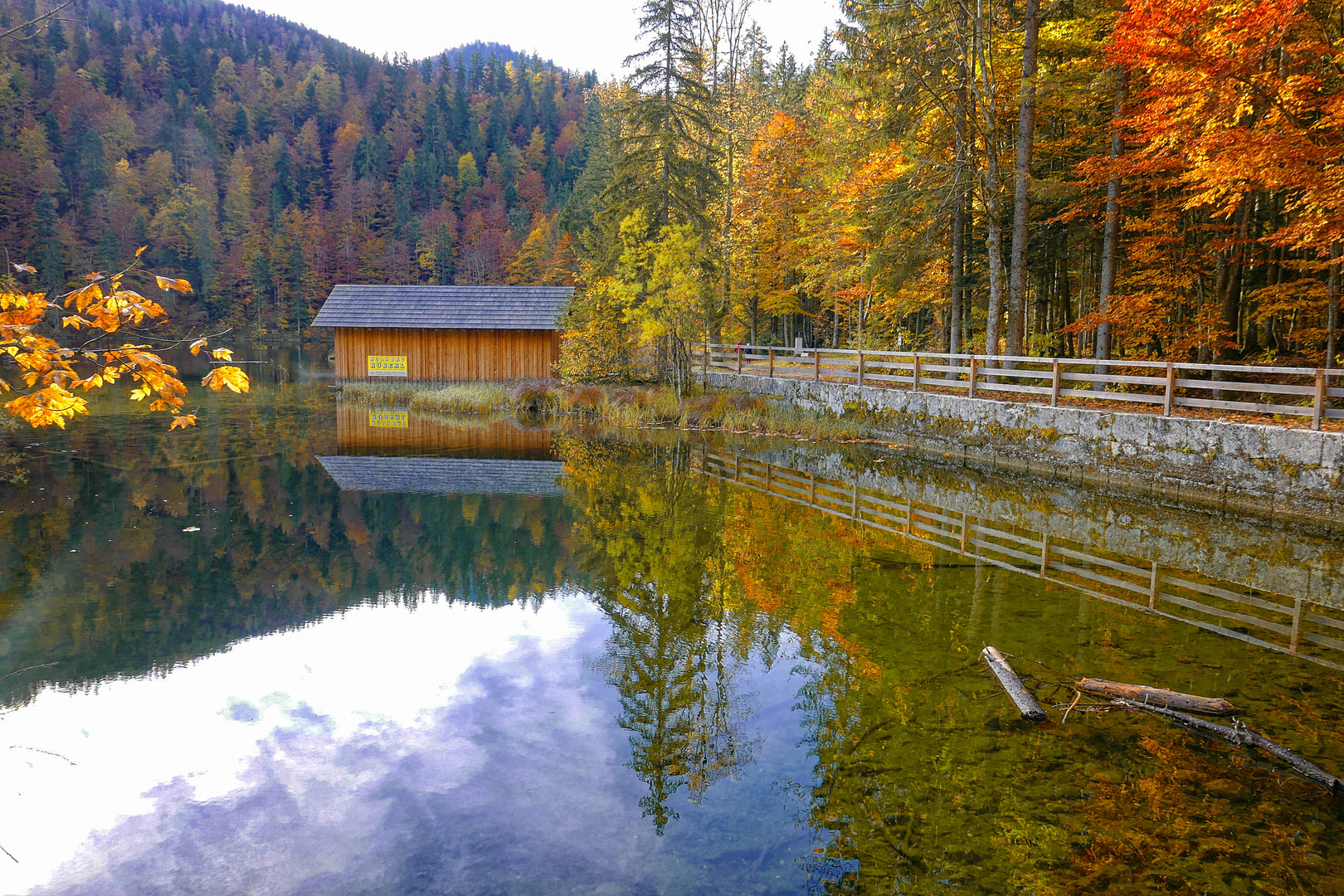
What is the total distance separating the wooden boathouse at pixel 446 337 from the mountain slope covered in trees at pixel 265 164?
21.3 metres

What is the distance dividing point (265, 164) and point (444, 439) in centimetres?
8125

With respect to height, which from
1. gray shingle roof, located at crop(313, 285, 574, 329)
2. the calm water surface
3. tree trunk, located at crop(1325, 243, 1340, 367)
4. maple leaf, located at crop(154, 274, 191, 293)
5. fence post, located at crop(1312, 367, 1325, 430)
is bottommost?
the calm water surface

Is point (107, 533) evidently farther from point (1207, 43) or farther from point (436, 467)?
point (1207, 43)

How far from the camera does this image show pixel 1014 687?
5.50 meters

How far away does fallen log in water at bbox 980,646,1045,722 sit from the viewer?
5195 mm

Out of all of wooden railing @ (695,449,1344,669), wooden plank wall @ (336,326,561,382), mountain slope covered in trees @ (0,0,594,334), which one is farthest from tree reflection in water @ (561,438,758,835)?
mountain slope covered in trees @ (0,0,594,334)

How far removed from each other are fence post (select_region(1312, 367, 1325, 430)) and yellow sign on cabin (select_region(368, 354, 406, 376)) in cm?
2889

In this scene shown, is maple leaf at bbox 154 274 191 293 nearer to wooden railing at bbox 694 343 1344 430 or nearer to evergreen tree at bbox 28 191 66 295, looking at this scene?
wooden railing at bbox 694 343 1344 430

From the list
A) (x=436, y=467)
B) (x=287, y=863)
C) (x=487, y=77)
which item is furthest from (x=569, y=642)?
(x=487, y=77)

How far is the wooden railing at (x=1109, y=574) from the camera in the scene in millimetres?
6855

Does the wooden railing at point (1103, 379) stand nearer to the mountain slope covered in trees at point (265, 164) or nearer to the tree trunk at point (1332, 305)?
the tree trunk at point (1332, 305)

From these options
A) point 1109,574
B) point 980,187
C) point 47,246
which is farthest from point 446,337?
point 47,246

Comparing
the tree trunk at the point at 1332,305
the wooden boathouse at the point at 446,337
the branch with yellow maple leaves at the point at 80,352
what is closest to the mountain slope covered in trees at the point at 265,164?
the wooden boathouse at the point at 446,337

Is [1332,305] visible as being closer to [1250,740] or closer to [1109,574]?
[1109,574]
